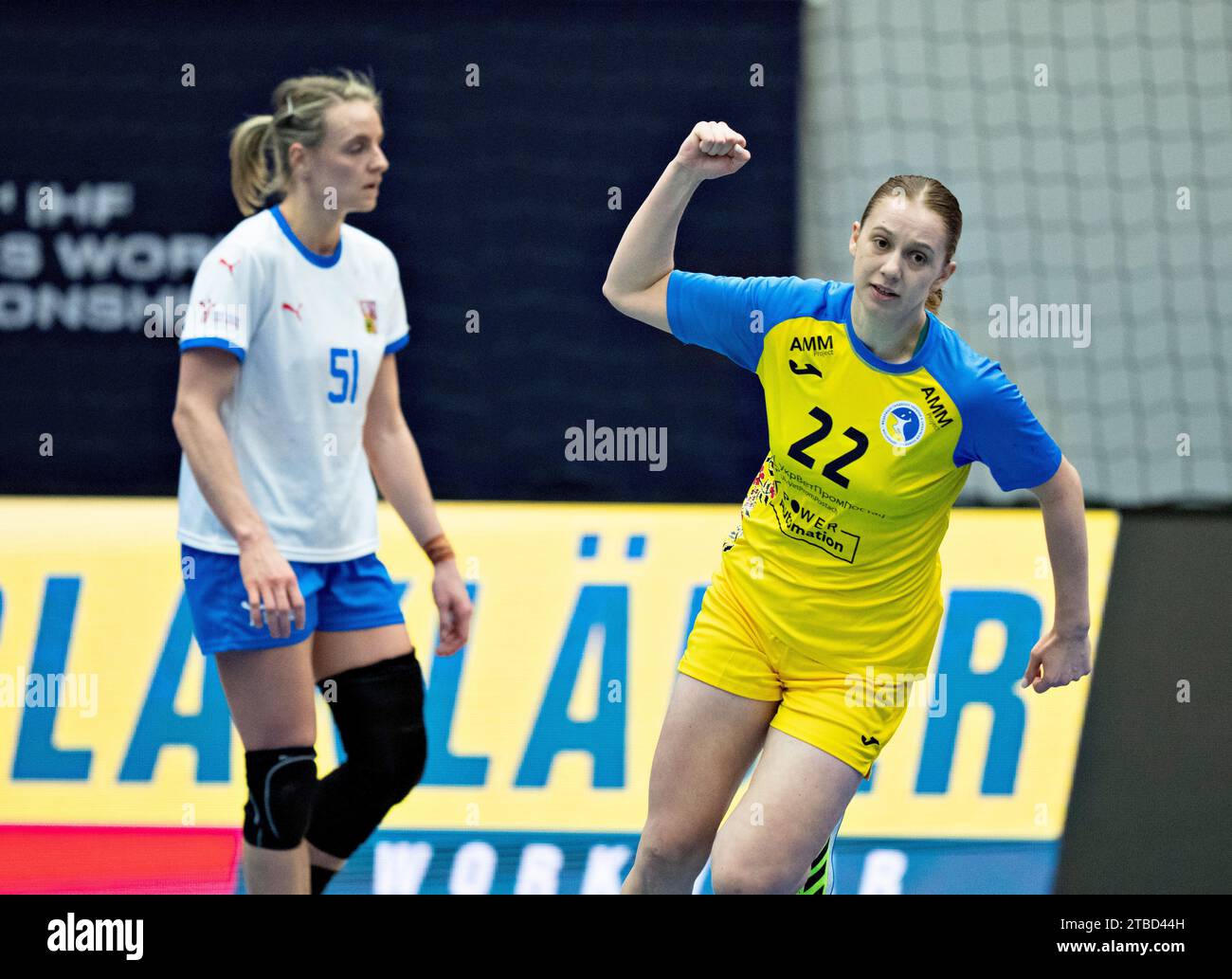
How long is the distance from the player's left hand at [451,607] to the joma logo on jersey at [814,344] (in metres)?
0.91

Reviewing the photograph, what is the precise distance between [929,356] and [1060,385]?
250 centimetres

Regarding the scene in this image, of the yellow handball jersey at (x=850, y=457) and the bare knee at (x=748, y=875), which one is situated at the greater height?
the yellow handball jersey at (x=850, y=457)

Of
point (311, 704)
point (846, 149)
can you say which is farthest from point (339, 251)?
point (846, 149)

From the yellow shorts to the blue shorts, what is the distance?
0.67m

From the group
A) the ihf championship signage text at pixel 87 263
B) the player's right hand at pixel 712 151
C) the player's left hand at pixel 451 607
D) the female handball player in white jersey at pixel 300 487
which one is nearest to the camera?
the player's right hand at pixel 712 151

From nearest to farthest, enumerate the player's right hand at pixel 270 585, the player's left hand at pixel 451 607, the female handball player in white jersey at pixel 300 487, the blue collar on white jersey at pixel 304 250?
the player's right hand at pixel 270 585, the female handball player in white jersey at pixel 300 487, the blue collar on white jersey at pixel 304 250, the player's left hand at pixel 451 607

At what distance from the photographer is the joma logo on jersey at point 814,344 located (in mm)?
2898

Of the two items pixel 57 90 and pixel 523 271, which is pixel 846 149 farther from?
pixel 57 90

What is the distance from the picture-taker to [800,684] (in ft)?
9.62

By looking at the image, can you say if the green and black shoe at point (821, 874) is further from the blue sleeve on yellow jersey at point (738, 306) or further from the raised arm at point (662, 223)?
the raised arm at point (662, 223)

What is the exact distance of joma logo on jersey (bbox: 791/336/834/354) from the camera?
2898mm

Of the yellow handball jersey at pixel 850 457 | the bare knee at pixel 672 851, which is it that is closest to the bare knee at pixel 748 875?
the bare knee at pixel 672 851

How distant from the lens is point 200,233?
4824mm

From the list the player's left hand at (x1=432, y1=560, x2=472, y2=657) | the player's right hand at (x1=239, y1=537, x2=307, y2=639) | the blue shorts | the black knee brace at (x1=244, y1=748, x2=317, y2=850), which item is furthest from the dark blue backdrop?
the player's right hand at (x1=239, y1=537, x2=307, y2=639)
